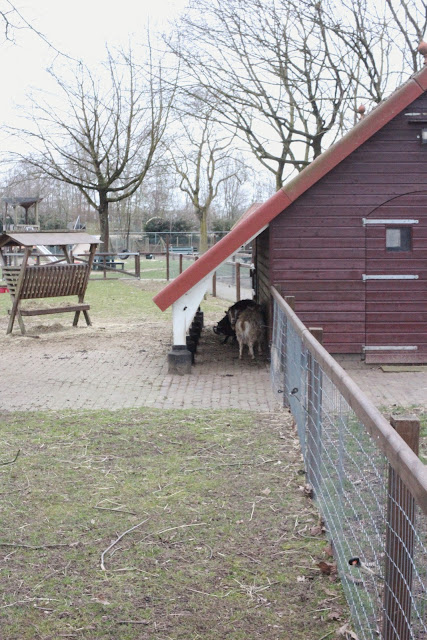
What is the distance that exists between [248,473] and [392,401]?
3509 mm

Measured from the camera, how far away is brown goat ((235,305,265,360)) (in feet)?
39.7

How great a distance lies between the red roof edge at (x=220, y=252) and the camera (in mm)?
11000

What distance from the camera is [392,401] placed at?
9391 millimetres

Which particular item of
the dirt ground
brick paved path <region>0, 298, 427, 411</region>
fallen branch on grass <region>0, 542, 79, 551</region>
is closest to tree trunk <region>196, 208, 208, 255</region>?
the dirt ground

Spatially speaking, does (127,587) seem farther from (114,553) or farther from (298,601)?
(298,601)

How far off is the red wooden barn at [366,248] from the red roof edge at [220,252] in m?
0.17

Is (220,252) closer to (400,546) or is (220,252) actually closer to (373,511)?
(373,511)

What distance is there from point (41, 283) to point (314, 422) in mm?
10517

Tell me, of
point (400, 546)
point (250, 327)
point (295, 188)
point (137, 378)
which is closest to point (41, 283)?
point (250, 327)

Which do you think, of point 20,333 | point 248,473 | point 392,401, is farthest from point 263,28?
point 248,473

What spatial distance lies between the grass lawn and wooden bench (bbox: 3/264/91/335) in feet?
25.2

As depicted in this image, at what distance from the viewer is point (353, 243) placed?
1171 cm

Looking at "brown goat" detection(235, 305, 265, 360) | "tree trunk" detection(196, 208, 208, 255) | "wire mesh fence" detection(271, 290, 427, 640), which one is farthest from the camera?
"tree trunk" detection(196, 208, 208, 255)

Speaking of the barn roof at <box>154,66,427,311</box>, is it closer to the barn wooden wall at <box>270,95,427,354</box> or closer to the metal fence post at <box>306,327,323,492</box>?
the barn wooden wall at <box>270,95,427,354</box>
